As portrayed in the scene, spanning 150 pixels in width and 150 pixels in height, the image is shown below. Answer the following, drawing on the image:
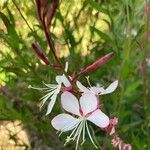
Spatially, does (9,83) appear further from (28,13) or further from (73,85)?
(73,85)

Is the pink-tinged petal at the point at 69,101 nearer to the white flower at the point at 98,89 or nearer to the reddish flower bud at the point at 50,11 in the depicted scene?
the white flower at the point at 98,89

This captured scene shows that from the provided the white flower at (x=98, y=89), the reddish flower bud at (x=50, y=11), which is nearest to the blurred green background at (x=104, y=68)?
the white flower at (x=98, y=89)

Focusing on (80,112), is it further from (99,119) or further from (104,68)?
(104,68)

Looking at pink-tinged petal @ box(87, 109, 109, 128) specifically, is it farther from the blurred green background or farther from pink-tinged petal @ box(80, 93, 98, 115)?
the blurred green background

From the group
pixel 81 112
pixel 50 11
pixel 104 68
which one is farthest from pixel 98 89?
pixel 104 68

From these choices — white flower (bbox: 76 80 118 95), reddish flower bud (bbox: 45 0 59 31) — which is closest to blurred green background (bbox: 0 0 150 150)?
white flower (bbox: 76 80 118 95)

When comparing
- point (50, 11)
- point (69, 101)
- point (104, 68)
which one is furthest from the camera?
point (104, 68)
